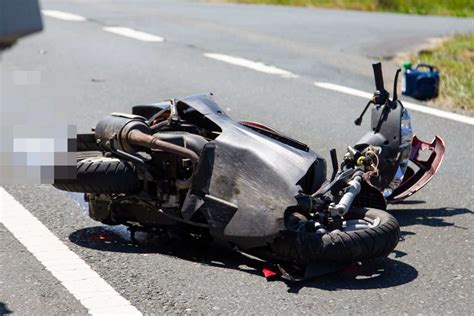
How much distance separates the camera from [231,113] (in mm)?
10852

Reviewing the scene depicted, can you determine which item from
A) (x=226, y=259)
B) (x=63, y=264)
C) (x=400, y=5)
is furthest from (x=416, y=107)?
(x=400, y=5)

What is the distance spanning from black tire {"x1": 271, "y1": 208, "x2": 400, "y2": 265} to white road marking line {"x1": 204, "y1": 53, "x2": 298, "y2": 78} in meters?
7.69

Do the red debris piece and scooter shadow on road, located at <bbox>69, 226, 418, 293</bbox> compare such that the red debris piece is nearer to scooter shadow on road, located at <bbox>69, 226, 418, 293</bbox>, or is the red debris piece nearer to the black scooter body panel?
scooter shadow on road, located at <bbox>69, 226, 418, 293</bbox>

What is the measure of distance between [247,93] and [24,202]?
505 cm

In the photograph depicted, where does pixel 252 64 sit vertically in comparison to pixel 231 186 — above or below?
below

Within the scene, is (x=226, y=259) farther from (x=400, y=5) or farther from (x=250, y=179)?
(x=400, y=5)

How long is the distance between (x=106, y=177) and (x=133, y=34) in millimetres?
10891

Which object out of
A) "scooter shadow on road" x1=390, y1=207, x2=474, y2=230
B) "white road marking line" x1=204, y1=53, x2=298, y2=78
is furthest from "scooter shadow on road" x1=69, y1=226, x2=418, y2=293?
"white road marking line" x1=204, y1=53, x2=298, y2=78

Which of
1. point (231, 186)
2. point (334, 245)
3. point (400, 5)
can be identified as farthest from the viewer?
point (400, 5)

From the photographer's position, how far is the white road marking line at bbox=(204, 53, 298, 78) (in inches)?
530

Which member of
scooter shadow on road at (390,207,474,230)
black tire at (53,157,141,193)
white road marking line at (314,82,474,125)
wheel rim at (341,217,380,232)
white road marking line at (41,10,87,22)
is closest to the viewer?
wheel rim at (341,217,380,232)

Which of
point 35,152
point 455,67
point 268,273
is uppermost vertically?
point 35,152

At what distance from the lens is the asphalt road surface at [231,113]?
5.32m

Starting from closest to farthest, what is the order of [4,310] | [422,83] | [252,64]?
[4,310] < [422,83] < [252,64]
